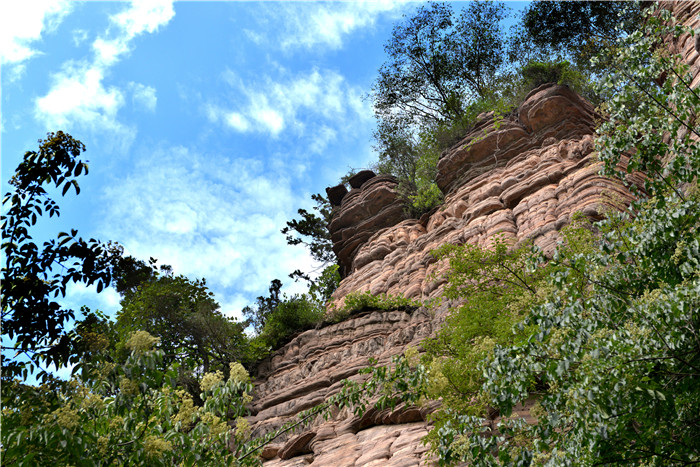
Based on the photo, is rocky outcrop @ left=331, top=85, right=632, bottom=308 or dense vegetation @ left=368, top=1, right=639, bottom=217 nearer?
rocky outcrop @ left=331, top=85, right=632, bottom=308

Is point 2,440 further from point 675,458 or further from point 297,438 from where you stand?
point 297,438

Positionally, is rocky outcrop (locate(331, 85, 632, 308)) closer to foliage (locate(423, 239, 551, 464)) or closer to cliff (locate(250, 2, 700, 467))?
cliff (locate(250, 2, 700, 467))

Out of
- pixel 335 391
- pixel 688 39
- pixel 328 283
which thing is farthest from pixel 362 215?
pixel 688 39

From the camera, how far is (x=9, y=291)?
712 cm

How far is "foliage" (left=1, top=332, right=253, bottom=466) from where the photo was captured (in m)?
6.14

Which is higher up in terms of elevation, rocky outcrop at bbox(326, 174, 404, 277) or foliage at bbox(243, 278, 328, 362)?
rocky outcrop at bbox(326, 174, 404, 277)

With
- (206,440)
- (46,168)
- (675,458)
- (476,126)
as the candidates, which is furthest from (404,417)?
(476,126)

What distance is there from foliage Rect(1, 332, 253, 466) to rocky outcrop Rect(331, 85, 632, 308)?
38.9ft

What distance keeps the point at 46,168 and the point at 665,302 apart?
7562mm

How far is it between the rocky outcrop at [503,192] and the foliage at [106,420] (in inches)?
467

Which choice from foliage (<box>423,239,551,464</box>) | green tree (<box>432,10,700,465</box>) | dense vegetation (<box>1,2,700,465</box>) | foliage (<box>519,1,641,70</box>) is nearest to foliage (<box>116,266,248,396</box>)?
foliage (<box>423,239,551,464</box>)

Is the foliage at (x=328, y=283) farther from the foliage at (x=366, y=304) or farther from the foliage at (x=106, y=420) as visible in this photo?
the foliage at (x=106, y=420)

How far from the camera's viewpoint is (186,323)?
2561 centimetres

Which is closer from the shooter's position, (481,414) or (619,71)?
(619,71)
